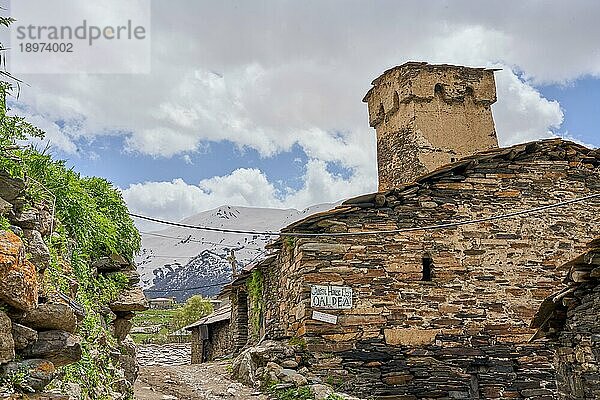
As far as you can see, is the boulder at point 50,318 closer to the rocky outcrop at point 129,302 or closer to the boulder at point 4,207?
the boulder at point 4,207

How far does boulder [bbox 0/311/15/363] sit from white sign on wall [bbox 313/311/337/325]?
6.48m

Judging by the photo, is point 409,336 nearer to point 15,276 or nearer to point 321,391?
point 321,391

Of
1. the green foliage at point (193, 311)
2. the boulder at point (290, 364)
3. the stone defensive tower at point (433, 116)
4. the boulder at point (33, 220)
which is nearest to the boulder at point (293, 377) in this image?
the boulder at point (290, 364)

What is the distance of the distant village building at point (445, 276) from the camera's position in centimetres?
967

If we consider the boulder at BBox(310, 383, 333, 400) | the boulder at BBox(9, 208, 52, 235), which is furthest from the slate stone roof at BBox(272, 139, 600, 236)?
the boulder at BBox(9, 208, 52, 235)

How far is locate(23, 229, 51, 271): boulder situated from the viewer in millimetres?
4078

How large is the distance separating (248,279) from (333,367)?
588 cm

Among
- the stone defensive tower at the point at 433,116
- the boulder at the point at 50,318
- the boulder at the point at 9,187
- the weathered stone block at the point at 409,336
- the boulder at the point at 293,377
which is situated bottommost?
the boulder at the point at 293,377

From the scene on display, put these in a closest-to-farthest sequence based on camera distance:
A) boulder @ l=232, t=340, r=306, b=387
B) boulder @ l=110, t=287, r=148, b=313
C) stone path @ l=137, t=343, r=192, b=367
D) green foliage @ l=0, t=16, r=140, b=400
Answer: green foliage @ l=0, t=16, r=140, b=400
boulder @ l=110, t=287, r=148, b=313
boulder @ l=232, t=340, r=306, b=387
stone path @ l=137, t=343, r=192, b=367

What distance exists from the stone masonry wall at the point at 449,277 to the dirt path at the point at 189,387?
1.45 m

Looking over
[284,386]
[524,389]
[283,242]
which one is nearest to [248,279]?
[283,242]

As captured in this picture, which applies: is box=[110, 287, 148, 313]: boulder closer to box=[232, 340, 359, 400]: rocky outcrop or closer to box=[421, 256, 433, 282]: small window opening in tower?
box=[232, 340, 359, 400]: rocky outcrop

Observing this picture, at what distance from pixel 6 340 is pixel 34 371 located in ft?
1.08

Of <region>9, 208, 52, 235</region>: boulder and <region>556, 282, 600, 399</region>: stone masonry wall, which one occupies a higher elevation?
<region>9, 208, 52, 235</region>: boulder
